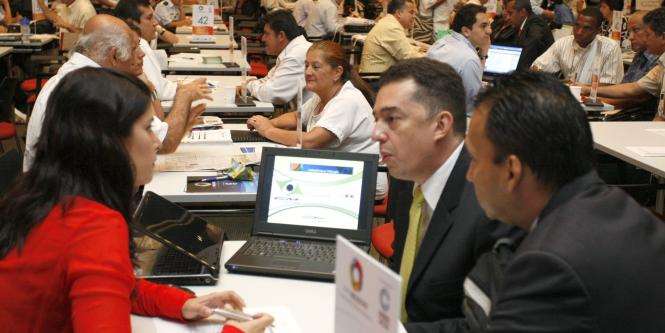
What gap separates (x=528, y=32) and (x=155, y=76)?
4.16 meters

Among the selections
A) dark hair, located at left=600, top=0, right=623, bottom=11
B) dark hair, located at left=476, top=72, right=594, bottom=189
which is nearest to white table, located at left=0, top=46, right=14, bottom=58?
dark hair, located at left=600, top=0, right=623, bottom=11

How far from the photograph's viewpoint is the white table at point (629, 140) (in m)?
3.48

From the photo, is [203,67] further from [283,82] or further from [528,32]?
[528,32]

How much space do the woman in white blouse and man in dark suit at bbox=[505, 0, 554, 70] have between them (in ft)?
11.3

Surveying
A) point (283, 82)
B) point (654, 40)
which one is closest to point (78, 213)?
point (283, 82)

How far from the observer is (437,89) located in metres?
2.10

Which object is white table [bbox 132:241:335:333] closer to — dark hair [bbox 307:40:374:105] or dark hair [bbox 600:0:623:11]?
dark hair [bbox 307:40:374:105]

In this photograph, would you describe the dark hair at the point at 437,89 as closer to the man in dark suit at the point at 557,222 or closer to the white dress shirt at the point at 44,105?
the man in dark suit at the point at 557,222

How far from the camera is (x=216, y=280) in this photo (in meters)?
2.16

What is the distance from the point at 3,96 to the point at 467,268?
4.47m

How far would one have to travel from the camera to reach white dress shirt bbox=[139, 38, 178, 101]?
4.72 metres

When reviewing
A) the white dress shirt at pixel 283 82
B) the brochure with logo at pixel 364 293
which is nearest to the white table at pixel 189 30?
the white dress shirt at pixel 283 82

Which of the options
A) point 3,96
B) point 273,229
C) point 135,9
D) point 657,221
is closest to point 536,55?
point 135,9

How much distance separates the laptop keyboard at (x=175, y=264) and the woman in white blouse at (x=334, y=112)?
1.51 metres
